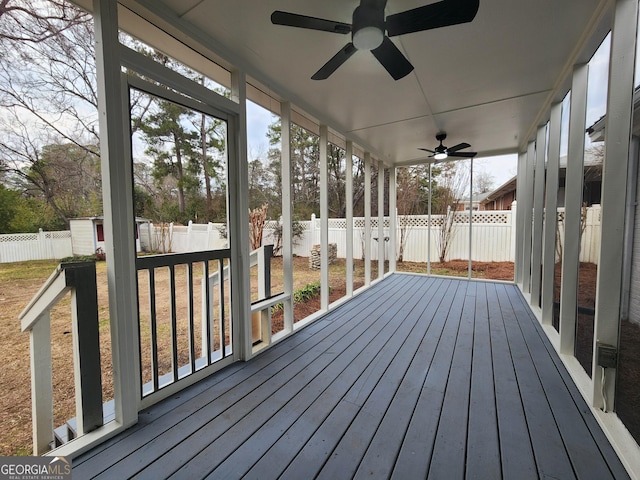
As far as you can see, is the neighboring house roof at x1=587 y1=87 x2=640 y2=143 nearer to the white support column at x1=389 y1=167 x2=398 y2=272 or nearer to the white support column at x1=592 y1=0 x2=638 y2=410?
the white support column at x1=592 y1=0 x2=638 y2=410

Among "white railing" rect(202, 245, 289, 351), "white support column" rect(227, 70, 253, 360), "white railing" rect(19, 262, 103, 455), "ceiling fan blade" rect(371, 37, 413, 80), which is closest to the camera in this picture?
"white railing" rect(19, 262, 103, 455)

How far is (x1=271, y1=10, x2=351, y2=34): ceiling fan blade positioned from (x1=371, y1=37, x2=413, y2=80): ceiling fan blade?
242 mm

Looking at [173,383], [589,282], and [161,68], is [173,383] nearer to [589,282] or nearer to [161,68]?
[161,68]

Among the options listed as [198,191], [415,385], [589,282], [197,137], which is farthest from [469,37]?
[415,385]

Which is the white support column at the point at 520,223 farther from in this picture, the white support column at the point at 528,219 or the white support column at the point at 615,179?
the white support column at the point at 615,179

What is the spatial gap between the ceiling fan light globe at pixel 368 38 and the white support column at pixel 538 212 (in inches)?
113

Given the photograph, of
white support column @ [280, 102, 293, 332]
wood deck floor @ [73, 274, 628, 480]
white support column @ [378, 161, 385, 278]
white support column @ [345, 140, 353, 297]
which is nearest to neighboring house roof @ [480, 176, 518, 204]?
white support column @ [378, 161, 385, 278]

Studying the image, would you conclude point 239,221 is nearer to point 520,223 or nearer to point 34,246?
point 34,246

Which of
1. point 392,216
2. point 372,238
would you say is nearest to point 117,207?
point 372,238

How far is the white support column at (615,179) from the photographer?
155cm

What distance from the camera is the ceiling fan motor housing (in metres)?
1.47

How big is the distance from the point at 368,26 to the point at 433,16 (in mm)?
333

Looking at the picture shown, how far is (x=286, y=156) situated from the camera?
2949mm

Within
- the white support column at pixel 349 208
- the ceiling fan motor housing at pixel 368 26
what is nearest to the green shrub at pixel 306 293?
the white support column at pixel 349 208
